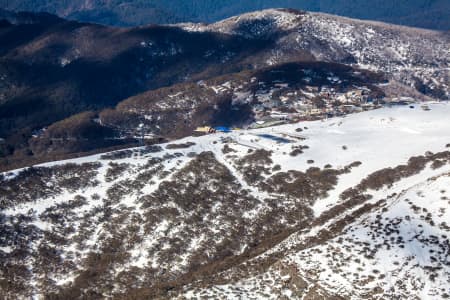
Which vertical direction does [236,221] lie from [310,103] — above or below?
above

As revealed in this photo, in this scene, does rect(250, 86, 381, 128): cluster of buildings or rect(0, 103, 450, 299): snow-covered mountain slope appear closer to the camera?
rect(0, 103, 450, 299): snow-covered mountain slope

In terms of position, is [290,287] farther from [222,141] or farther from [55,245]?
[222,141]

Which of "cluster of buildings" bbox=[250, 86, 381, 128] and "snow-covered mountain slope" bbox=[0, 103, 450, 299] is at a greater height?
"snow-covered mountain slope" bbox=[0, 103, 450, 299]

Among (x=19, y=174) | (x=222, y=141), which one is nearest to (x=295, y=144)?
(x=222, y=141)

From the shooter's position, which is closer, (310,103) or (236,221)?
(236,221)

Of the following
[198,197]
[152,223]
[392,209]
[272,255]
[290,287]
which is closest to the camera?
[290,287]

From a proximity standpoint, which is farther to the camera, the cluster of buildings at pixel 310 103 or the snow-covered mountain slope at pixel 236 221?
the cluster of buildings at pixel 310 103

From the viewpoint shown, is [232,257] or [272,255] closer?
[272,255]

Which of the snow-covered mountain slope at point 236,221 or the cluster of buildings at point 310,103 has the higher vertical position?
the snow-covered mountain slope at point 236,221
